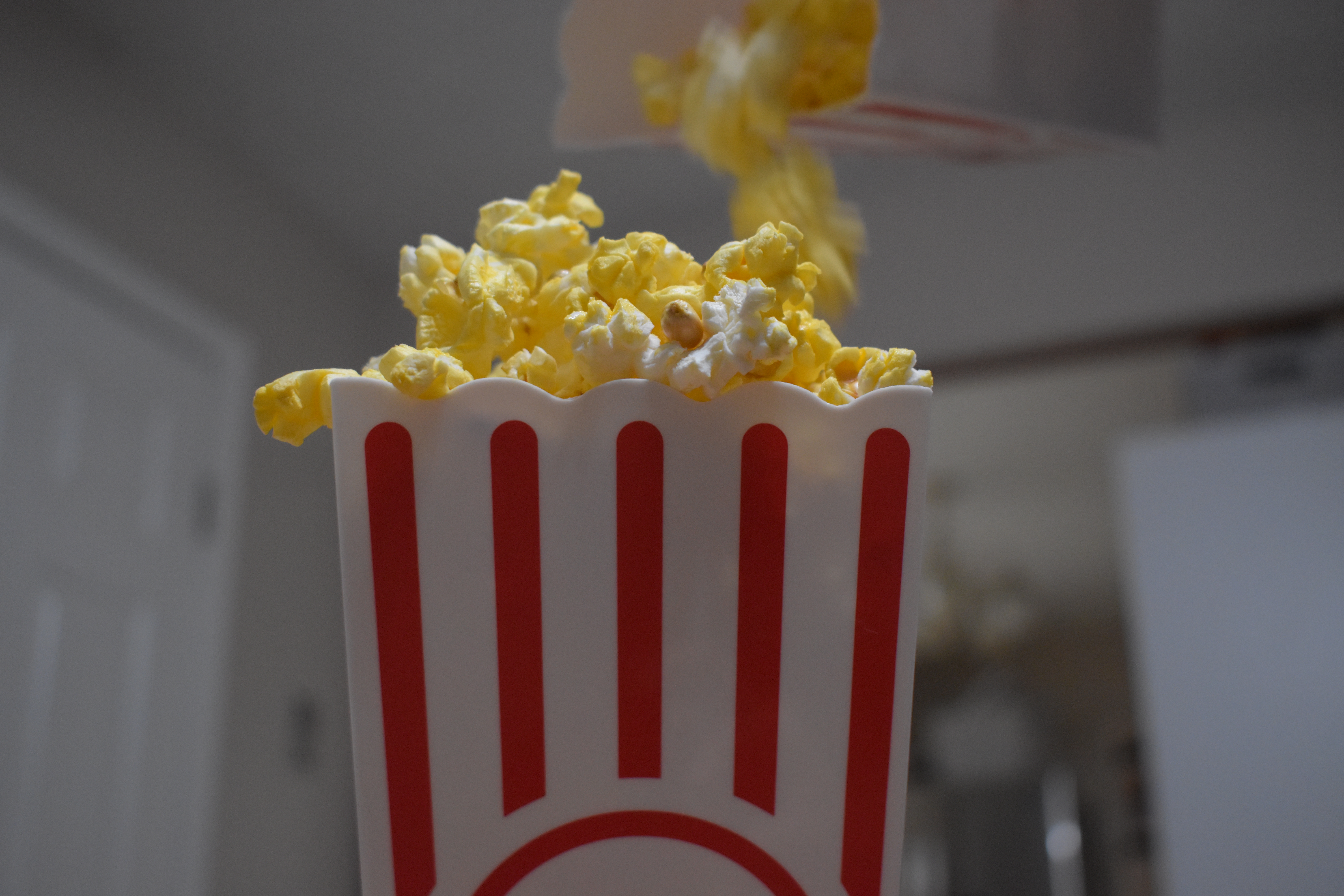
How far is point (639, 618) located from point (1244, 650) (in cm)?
172

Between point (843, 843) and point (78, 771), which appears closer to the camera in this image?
point (843, 843)

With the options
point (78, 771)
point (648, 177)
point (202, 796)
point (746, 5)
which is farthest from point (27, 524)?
point (746, 5)

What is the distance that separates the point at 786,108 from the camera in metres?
0.52

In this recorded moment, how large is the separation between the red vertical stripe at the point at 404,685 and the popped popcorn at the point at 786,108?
0.70 ft

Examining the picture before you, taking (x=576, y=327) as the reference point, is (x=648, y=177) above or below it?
above

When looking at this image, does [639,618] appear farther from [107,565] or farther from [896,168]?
[896,168]

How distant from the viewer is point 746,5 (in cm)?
56

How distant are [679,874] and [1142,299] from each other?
6.86ft

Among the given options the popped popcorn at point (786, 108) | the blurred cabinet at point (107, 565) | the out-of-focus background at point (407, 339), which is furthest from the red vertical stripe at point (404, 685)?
the blurred cabinet at point (107, 565)

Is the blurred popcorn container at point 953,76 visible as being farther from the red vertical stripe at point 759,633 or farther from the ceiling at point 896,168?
the ceiling at point 896,168

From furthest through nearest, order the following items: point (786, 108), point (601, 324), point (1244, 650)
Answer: point (1244, 650) < point (786, 108) < point (601, 324)

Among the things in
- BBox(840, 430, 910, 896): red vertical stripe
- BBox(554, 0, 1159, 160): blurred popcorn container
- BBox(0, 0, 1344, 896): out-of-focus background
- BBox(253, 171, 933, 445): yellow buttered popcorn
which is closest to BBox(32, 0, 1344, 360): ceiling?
BBox(0, 0, 1344, 896): out-of-focus background

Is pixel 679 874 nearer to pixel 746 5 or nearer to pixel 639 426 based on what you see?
pixel 639 426

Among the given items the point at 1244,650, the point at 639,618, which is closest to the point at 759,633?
the point at 639,618
